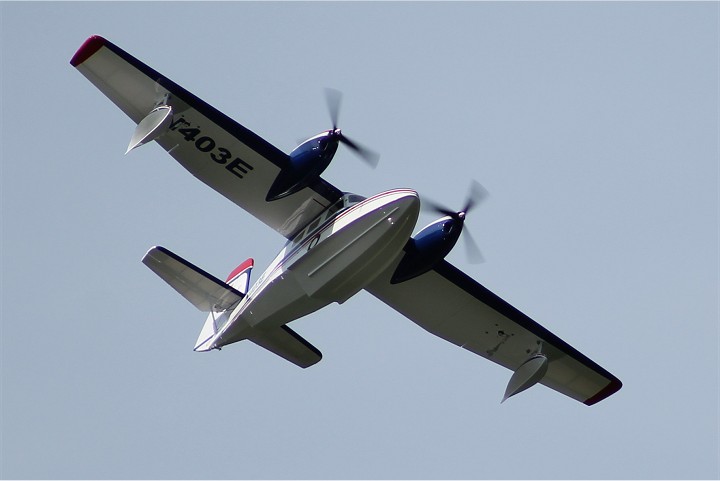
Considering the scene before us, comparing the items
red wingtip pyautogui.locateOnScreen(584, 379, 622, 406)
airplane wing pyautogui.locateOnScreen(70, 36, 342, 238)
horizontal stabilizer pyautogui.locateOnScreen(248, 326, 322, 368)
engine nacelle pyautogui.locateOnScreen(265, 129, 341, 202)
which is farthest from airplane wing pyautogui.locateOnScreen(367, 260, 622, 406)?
engine nacelle pyautogui.locateOnScreen(265, 129, 341, 202)

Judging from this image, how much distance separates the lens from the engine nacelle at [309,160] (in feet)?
69.9

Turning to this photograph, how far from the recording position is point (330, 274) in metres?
21.3

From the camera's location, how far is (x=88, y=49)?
20.9 m

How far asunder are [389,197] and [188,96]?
13.6 ft

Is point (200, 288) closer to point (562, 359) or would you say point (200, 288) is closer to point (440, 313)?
point (440, 313)

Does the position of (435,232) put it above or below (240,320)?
above

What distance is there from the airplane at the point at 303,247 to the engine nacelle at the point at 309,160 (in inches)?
0.7

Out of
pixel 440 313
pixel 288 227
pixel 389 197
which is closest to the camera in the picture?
pixel 389 197

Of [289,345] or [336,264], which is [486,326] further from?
[336,264]

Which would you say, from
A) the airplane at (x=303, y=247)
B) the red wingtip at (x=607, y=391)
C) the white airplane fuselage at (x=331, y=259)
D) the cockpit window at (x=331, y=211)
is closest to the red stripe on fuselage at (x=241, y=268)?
the airplane at (x=303, y=247)

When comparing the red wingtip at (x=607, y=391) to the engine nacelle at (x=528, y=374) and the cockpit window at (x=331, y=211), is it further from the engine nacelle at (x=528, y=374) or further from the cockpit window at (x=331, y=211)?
the cockpit window at (x=331, y=211)

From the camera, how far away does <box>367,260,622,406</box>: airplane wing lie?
78.1 ft

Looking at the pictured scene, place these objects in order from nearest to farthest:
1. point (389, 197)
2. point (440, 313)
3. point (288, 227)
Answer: point (389, 197) < point (288, 227) < point (440, 313)

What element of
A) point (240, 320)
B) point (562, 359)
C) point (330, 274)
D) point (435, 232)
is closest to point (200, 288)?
point (240, 320)
